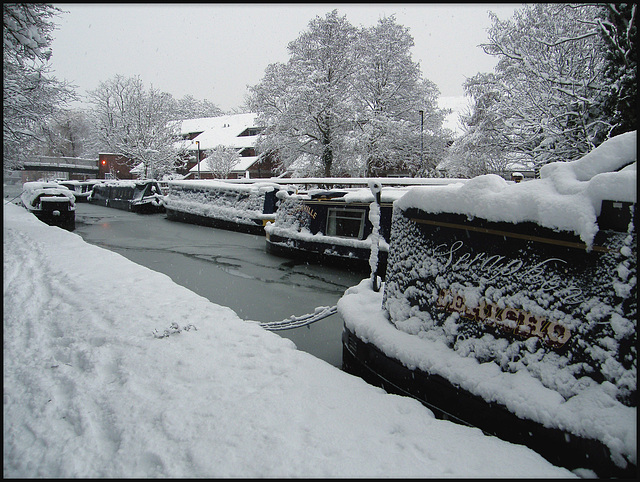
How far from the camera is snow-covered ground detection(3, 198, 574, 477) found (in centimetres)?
224

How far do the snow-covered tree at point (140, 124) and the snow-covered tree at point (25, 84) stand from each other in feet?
116

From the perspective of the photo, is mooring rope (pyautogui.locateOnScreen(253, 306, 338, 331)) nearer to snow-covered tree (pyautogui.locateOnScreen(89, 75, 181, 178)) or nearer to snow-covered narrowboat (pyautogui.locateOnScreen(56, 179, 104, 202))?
snow-covered narrowboat (pyautogui.locateOnScreen(56, 179, 104, 202))

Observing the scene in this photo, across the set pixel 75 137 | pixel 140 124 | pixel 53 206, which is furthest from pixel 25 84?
pixel 75 137

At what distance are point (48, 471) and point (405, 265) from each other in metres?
2.75

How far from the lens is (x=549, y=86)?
52.3ft

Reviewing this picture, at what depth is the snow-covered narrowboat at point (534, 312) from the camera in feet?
6.63

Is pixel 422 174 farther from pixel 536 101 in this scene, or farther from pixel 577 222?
pixel 577 222

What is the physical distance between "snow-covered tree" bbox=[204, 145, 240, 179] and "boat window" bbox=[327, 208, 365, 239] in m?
40.1

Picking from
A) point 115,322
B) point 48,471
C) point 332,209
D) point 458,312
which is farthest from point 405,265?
point 332,209

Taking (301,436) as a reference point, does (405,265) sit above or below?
above

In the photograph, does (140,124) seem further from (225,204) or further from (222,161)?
(225,204)

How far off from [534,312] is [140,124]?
55.2 metres

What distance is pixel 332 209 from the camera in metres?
9.61

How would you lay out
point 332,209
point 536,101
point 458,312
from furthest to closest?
point 536,101, point 332,209, point 458,312
